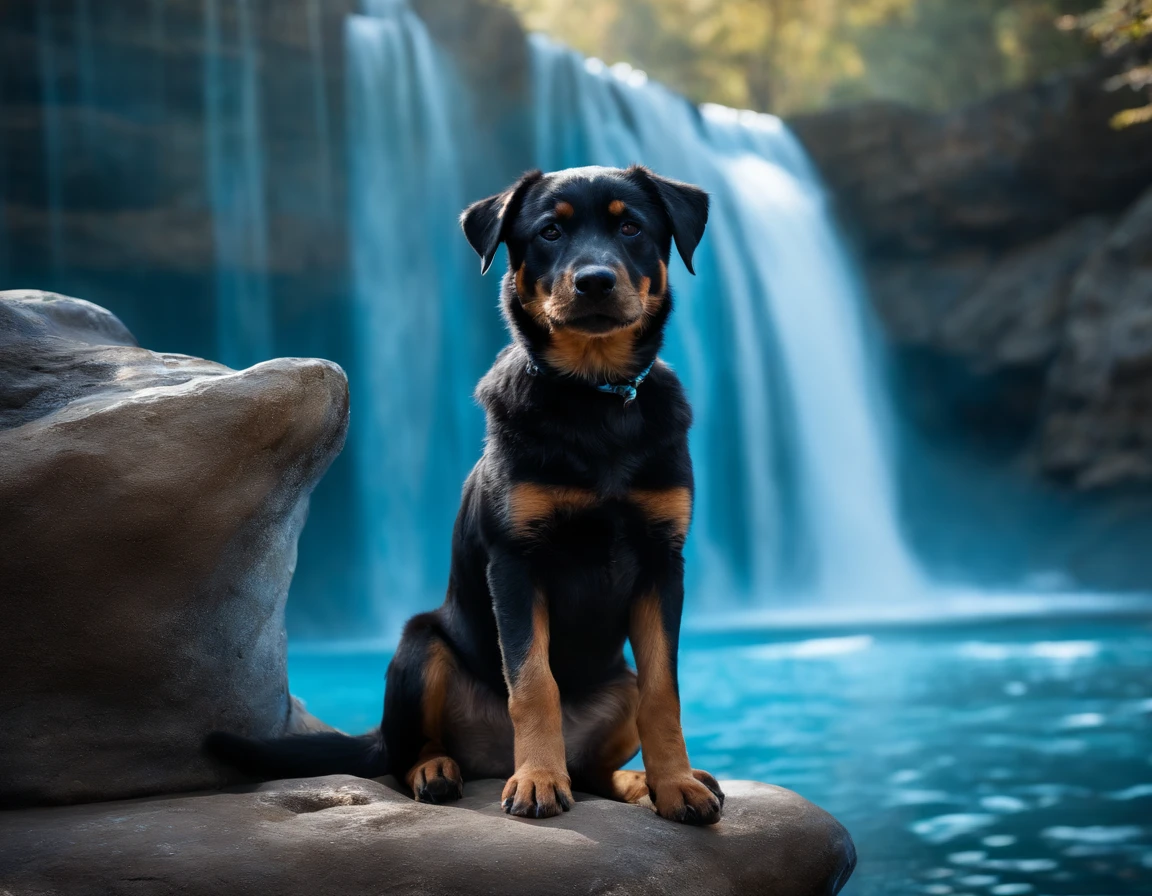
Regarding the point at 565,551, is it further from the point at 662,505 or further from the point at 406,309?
the point at 406,309

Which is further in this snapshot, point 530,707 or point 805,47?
point 805,47

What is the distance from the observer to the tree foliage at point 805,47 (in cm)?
3066

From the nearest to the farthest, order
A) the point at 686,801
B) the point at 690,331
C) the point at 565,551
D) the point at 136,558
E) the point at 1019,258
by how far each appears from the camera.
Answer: the point at 686,801 → the point at 565,551 → the point at 136,558 → the point at 690,331 → the point at 1019,258

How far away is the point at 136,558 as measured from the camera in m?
3.23

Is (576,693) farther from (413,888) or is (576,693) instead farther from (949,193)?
(949,193)

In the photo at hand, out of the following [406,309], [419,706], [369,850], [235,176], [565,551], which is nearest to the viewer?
[369,850]

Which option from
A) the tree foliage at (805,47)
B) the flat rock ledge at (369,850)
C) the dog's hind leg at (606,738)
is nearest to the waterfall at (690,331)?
the dog's hind leg at (606,738)

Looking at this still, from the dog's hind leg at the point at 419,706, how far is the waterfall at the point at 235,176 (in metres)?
11.9

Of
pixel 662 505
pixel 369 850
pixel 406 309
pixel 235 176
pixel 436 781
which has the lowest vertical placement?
pixel 369 850

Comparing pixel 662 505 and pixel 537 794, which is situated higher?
pixel 662 505

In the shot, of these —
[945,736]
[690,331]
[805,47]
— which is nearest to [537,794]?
[945,736]

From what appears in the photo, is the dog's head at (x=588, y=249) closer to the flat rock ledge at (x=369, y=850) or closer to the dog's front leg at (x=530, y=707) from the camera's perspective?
the dog's front leg at (x=530, y=707)

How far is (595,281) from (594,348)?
26 cm

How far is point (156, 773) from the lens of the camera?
3.30 metres
